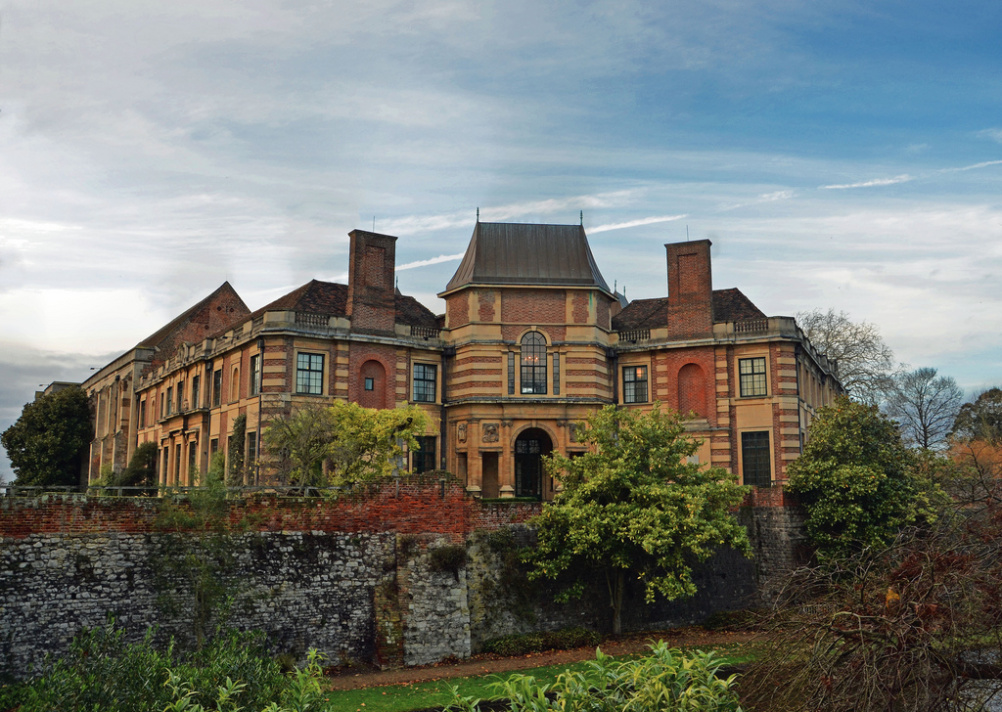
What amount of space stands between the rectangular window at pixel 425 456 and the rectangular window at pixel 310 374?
5.59 m

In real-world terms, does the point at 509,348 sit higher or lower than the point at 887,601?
higher

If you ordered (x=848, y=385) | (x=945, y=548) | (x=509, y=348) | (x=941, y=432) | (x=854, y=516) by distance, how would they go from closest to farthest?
(x=945, y=548) < (x=854, y=516) < (x=509, y=348) < (x=848, y=385) < (x=941, y=432)

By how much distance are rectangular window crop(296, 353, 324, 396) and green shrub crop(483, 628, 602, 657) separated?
654 inches

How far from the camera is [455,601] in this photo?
25.6 metres

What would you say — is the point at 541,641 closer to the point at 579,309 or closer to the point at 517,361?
the point at 517,361

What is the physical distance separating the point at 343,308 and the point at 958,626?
34.2 m

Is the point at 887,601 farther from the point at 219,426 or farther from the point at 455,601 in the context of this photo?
the point at 219,426

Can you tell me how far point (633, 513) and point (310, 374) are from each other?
1820 centimetres

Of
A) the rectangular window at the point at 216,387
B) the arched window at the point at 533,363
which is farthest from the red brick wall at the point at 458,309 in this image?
the rectangular window at the point at 216,387

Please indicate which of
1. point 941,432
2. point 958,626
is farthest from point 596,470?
point 941,432

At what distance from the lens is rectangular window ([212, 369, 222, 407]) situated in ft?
145

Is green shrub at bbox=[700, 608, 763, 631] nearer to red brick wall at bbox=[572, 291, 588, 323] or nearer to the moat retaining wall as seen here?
the moat retaining wall

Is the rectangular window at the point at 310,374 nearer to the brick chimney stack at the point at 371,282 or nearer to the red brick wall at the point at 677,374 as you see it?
the brick chimney stack at the point at 371,282

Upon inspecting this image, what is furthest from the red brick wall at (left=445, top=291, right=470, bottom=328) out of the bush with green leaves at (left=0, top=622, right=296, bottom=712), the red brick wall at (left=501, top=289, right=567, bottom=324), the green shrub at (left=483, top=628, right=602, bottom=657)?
the bush with green leaves at (left=0, top=622, right=296, bottom=712)
